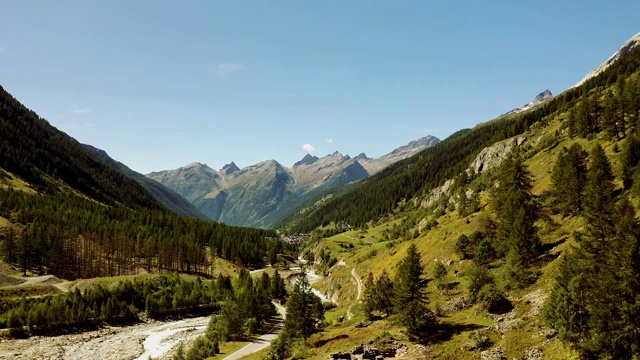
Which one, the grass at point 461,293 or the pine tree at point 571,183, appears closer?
the grass at point 461,293

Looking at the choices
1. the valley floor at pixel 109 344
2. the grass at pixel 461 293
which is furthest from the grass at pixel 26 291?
the grass at pixel 461 293

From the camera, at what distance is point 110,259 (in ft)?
493

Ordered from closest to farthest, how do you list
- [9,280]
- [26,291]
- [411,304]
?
[411,304] → [26,291] → [9,280]

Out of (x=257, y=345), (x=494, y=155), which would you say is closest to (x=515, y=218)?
(x=257, y=345)

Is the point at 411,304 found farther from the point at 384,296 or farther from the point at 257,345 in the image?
the point at 257,345

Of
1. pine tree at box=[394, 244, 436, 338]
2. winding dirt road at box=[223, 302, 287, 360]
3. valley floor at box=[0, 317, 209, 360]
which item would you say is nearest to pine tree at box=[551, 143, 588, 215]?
pine tree at box=[394, 244, 436, 338]

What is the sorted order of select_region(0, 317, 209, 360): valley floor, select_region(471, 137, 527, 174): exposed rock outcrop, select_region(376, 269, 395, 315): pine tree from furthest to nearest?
1. select_region(471, 137, 527, 174): exposed rock outcrop
2. select_region(0, 317, 209, 360): valley floor
3. select_region(376, 269, 395, 315): pine tree

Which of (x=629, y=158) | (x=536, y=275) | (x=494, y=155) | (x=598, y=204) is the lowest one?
(x=536, y=275)

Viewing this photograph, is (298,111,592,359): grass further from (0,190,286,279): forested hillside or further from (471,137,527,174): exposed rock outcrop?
(0,190,286,279): forested hillside

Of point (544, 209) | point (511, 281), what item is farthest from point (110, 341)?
point (544, 209)

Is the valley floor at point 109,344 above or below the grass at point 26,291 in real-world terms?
below

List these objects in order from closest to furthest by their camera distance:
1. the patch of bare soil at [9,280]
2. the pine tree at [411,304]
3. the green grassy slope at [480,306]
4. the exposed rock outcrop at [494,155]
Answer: the green grassy slope at [480,306]
the pine tree at [411,304]
the patch of bare soil at [9,280]
the exposed rock outcrop at [494,155]

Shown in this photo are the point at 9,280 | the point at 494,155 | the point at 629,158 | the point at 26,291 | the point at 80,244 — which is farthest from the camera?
the point at 494,155

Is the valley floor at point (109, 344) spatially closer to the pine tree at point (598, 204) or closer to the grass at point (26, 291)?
the grass at point (26, 291)
